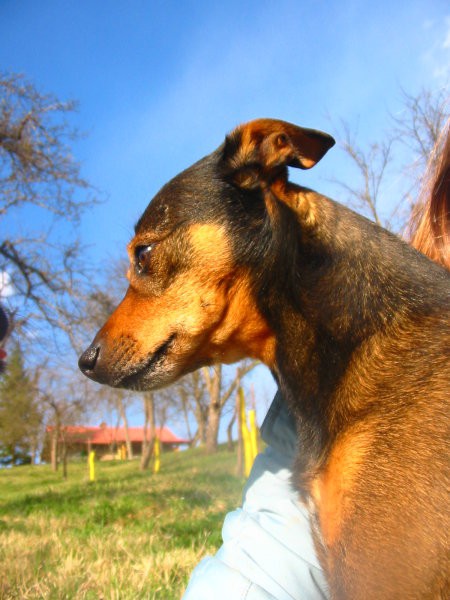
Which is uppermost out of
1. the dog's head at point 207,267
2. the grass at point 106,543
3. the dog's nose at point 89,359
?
the dog's head at point 207,267

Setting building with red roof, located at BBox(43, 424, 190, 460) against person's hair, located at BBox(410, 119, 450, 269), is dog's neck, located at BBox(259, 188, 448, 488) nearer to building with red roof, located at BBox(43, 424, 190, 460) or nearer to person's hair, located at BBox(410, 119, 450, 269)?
person's hair, located at BBox(410, 119, 450, 269)

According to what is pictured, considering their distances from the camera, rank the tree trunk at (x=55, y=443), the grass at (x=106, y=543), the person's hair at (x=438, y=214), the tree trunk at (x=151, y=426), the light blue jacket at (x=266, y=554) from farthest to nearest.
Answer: the tree trunk at (x=151, y=426), the tree trunk at (x=55, y=443), the grass at (x=106, y=543), the person's hair at (x=438, y=214), the light blue jacket at (x=266, y=554)

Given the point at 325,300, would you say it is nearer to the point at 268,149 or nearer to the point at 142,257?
the point at 268,149

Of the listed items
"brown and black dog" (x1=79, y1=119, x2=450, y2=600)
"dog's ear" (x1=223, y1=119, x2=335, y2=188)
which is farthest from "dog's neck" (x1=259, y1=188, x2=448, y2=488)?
"dog's ear" (x1=223, y1=119, x2=335, y2=188)

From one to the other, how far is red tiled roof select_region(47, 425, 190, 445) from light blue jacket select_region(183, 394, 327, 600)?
57.5 ft

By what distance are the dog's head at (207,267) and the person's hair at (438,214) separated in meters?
1.05

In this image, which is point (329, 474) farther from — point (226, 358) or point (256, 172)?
point (256, 172)

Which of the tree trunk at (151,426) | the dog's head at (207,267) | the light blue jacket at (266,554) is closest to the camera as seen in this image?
the light blue jacket at (266,554)

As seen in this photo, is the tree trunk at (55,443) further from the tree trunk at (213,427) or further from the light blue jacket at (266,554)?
the light blue jacket at (266,554)

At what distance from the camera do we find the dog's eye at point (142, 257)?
284 cm

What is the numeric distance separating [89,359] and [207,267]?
771 millimetres

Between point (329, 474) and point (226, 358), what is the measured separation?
2.92ft

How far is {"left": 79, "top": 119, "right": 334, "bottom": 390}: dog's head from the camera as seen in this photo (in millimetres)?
2611

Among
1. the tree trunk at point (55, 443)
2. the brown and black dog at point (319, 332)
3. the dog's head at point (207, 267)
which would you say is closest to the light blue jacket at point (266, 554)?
the brown and black dog at point (319, 332)
